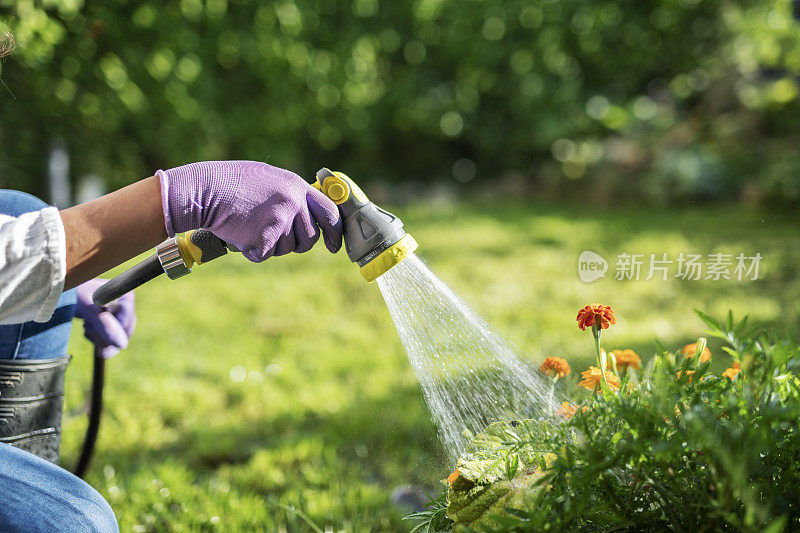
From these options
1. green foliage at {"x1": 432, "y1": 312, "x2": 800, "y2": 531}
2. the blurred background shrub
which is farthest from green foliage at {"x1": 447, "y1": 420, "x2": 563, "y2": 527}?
the blurred background shrub

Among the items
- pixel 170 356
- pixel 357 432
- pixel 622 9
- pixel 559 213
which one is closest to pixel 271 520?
pixel 357 432

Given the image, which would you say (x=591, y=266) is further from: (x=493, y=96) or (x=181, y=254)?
(x=181, y=254)

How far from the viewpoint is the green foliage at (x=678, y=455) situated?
34.6 inches

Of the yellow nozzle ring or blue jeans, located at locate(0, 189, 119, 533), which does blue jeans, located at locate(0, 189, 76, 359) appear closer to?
blue jeans, located at locate(0, 189, 119, 533)

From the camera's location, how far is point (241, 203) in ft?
3.49

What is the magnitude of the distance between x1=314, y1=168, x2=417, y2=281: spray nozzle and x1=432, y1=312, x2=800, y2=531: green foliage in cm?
41

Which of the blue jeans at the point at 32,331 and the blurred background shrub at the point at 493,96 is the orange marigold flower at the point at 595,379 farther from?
the blurred background shrub at the point at 493,96

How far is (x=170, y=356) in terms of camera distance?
3.09m

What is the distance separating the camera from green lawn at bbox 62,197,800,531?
192 cm

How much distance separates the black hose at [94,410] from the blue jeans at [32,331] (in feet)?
0.99

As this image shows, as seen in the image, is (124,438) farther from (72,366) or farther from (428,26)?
(428,26)

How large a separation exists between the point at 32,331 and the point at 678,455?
1.25 m

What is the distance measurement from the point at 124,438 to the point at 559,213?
4.43 meters

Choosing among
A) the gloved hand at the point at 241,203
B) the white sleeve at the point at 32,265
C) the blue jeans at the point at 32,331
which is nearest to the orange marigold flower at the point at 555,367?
the gloved hand at the point at 241,203
